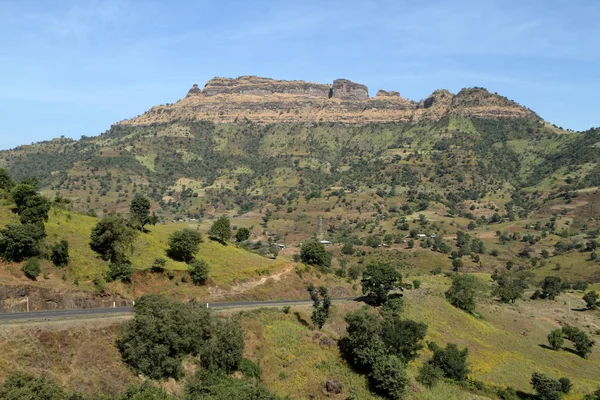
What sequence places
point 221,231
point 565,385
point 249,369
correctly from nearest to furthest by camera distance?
point 249,369 < point 565,385 < point 221,231

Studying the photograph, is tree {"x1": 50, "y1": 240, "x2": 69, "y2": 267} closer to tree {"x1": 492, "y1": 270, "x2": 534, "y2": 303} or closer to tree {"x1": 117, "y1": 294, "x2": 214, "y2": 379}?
tree {"x1": 117, "y1": 294, "x2": 214, "y2": 379}

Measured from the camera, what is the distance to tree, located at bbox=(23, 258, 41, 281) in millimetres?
51594

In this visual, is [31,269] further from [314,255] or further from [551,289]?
[551,289]

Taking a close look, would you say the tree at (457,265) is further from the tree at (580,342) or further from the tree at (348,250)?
the tree at (580,342)

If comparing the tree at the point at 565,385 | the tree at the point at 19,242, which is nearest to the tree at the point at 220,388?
the tree at the point at 19,242

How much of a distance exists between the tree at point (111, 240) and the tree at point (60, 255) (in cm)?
516

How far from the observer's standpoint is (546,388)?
54062mm

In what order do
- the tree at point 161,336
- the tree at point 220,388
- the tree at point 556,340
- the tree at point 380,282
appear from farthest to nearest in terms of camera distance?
1. the tree at point 556,340
2. the tree at point 380,282
3. the tree at point 161,336
4. the tree at point 220,388

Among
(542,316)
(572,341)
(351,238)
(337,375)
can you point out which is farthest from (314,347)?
(351,238)

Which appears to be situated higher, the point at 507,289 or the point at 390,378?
the point at 390,378

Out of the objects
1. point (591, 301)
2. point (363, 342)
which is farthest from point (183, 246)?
point (591, 301)

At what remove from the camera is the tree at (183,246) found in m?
70.1

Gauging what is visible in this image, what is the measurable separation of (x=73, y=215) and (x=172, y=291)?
2178 cm

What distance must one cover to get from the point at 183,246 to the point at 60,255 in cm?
1770
